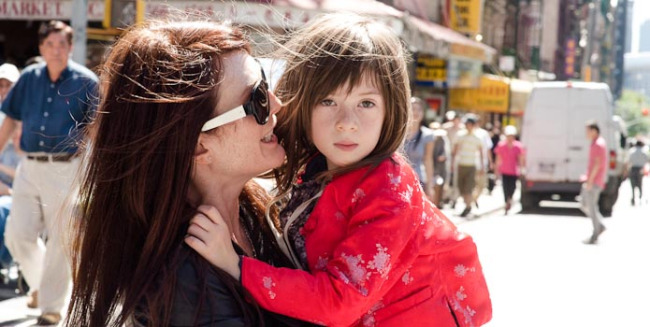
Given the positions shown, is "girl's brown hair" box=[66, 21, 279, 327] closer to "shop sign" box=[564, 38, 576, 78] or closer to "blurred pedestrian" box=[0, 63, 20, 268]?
"blurred pedestrian" box=[0, 63, 20, 268]

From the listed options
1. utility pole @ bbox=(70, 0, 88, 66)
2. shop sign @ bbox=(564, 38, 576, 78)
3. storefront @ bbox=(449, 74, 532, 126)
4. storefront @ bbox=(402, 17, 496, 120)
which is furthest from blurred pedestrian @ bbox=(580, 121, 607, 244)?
shop sign @ bbox=(564, 38, 576, 78)

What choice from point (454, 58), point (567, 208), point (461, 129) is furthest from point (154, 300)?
point (454, 58)

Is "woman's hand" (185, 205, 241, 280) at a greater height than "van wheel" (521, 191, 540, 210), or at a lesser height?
greater

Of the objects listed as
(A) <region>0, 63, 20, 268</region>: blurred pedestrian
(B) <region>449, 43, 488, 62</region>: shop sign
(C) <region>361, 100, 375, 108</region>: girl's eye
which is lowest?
(A) <region>0, 63, 20, 268</region>: blurred pedestrian

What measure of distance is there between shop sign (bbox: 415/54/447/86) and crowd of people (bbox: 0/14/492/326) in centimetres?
2563

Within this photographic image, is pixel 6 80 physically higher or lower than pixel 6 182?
higher

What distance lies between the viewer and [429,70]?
28.4 m

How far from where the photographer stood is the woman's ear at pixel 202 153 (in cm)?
215

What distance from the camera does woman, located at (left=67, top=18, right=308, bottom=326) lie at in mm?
1958

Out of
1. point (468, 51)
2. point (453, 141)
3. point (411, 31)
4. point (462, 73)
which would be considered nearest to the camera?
point (453, 141)

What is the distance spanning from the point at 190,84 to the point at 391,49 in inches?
22.9

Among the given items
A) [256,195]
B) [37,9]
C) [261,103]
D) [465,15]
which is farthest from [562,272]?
[465,15]

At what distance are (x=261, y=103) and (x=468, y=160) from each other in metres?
17.3

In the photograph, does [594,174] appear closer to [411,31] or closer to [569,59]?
[411,31]
